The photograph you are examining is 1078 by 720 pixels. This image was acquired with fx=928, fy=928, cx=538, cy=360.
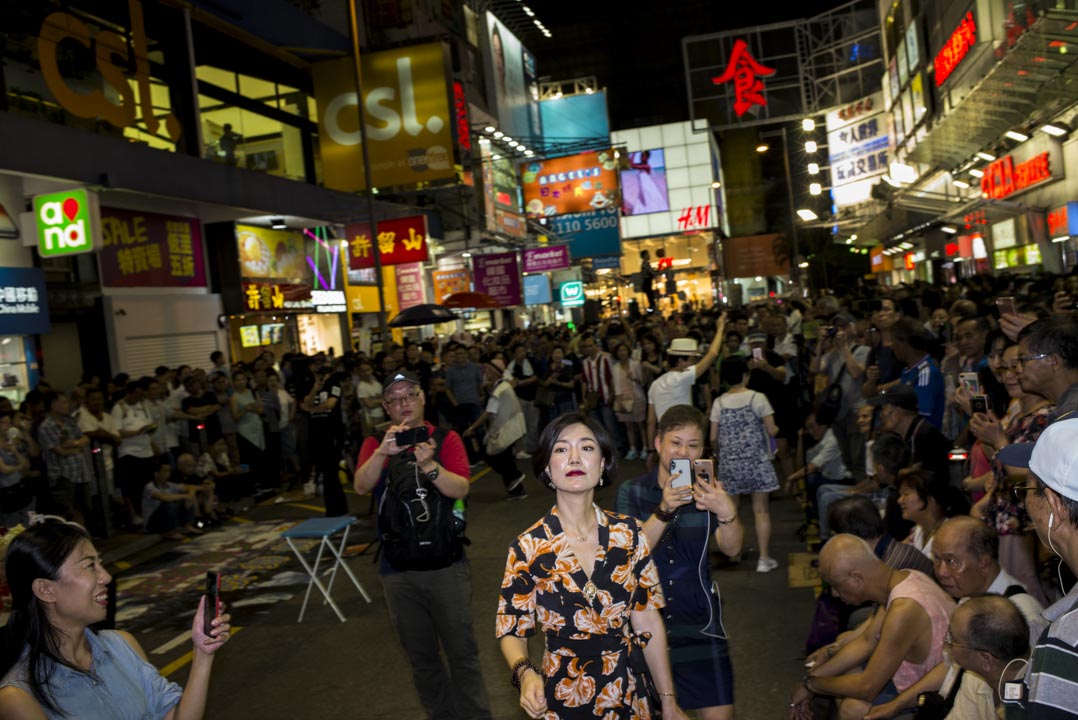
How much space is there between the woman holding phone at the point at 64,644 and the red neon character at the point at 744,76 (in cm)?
4432

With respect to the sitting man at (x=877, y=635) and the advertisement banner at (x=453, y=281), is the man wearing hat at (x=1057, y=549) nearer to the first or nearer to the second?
the sitting man at (x=877, y=635)

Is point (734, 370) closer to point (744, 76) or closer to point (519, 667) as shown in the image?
point (519, 667)

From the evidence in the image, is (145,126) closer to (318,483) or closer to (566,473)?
(318,483)

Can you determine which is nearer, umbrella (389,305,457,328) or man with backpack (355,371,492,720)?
man with backpack (355,371,492,720)

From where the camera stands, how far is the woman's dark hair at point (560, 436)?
11.5 feet

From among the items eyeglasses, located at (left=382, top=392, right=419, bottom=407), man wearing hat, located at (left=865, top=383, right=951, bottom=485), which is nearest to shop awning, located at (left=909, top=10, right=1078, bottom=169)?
man wearing hat, located at (left=865, top=383, right=951, bottom=485)

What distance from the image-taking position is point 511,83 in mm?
39875

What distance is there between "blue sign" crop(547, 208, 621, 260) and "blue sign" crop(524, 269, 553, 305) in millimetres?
4219

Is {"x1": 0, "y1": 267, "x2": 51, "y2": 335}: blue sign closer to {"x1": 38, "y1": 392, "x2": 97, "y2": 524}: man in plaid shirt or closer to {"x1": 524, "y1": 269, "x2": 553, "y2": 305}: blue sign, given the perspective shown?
{"x1": 38, "y1": 392, "x2": 97, "y2": 524}: man in plaid shirt

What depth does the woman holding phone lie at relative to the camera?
2.84 meters

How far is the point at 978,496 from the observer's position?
5828 millimetres

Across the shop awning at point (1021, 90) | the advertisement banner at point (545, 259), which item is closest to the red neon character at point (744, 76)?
the advertisement banner at point (545, 259)

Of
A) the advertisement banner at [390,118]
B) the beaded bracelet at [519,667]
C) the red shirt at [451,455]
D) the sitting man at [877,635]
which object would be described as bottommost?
the sitting man at [877,635]

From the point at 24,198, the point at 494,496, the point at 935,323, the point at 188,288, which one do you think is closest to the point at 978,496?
the point at 935,323
